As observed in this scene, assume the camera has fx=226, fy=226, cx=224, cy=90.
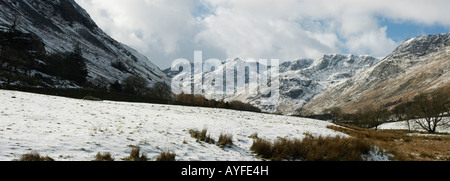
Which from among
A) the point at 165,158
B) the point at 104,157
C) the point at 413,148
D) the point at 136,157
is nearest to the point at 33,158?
the point at 104,157

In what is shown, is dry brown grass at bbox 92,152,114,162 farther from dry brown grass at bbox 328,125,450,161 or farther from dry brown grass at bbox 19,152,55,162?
dry brown grass at bbox 328,125,450,161

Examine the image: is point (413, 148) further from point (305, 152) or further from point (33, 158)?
point (33, 158)

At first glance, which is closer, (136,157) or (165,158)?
(136,157)

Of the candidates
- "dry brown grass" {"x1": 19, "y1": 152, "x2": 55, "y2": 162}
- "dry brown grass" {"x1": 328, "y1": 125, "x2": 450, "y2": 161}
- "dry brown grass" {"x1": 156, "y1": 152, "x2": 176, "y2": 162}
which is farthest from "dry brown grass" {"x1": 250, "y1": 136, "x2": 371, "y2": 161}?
"dry brown grass" {"x1": 19, "y1": 152, "x2": 55, "y2": 162}

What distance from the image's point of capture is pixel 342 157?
10.8 m

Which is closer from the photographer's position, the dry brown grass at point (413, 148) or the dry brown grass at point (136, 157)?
the dry brown grass at point (136, 157)

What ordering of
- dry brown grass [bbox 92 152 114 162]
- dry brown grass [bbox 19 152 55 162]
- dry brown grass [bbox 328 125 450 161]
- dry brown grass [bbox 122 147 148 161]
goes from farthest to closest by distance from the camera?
1. dry brown grass [bbox 328 125 450 161]
2. dry brown grass [bbox 122 147 148 161]
3. dry brown grass [bbox 92 152 114 162]
4. dry brown grass [bbox 19 152 55 162]

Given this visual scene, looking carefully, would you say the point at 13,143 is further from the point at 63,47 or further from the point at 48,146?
the point at 63,47

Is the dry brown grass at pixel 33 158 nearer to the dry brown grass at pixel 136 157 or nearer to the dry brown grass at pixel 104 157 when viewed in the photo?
the dry brown grass at pixel 104 157

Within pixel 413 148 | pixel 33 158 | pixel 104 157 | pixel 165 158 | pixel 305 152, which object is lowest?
pixel 413 148

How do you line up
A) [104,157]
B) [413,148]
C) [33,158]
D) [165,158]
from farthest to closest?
[413,148], [165,158], [104,157], [33,158]

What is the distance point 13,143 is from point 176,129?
330 inches

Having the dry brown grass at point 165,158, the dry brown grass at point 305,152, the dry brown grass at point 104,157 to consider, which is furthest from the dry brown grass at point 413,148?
the dry brown grass at point 104,157
